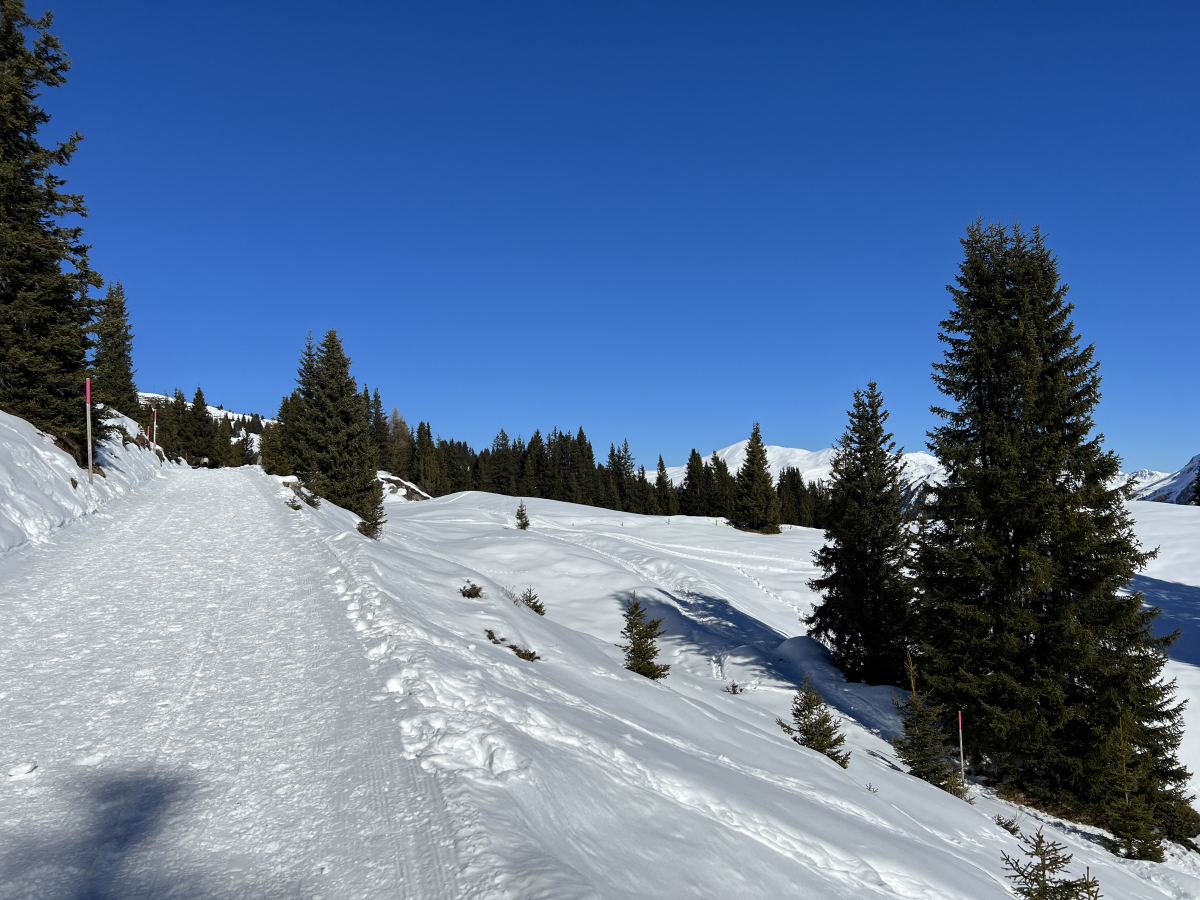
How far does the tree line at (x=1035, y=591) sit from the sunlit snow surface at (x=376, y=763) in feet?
3.75

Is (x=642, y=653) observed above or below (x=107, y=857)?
below

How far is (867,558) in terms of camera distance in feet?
64.2

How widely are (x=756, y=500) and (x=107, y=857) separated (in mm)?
51993

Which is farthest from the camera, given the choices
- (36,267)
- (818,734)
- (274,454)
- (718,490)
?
(718,490)

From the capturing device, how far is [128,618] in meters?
7.17

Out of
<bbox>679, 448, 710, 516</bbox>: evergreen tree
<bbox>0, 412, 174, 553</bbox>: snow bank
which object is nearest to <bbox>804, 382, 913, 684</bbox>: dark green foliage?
<bbox>0, 412, 174, 553</bbox>: snow bank

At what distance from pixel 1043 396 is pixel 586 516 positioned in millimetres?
37474

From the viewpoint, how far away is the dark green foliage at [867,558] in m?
18.7

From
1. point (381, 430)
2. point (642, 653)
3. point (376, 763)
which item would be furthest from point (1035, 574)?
point (381, 430)

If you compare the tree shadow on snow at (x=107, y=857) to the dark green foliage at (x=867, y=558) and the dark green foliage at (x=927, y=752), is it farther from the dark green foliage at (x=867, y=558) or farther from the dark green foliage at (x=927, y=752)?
the dark green foliage at (x=867, y=558)

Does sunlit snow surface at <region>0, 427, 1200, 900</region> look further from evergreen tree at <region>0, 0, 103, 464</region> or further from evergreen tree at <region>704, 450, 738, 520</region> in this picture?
evergreen tree at <region>704, 450, 738, 520</region>

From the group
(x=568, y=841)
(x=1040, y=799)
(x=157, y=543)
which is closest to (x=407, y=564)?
(x=157, y=543)

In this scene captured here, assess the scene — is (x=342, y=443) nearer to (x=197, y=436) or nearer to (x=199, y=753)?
(x=199, y=753)

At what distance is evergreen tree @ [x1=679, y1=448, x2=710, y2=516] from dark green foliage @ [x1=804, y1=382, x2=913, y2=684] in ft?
210
